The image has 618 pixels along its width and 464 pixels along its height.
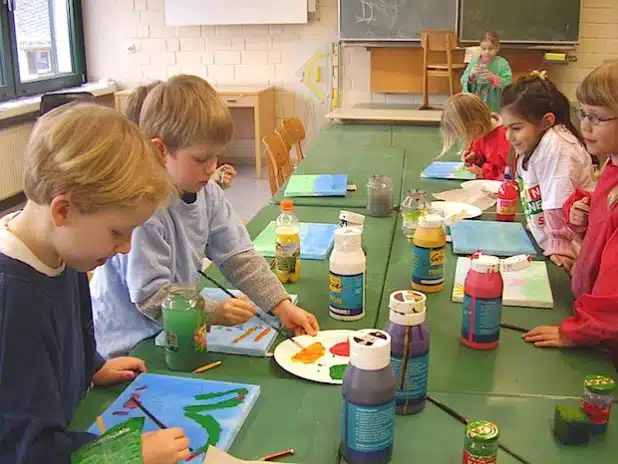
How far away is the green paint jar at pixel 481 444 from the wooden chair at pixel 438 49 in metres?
4.73

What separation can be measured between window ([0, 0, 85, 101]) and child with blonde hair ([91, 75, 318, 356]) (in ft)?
14.1

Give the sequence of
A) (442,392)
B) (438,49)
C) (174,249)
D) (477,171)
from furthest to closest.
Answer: (438,49) → (477,171) → (174,249) → (442,392)

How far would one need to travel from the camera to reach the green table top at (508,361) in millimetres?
1259

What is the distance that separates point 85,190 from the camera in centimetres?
94

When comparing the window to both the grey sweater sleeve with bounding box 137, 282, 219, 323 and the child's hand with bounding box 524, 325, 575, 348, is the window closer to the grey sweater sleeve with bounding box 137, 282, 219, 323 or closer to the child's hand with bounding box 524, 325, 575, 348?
the grey sweater sleeve with bounding box 137, 282, 219, 323

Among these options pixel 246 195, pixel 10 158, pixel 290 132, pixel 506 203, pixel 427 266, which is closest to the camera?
pixel 427 266

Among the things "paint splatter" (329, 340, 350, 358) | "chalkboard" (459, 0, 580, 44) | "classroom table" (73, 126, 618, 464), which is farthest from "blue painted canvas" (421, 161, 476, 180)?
"chalkboard" (459, 0, 580, 44)

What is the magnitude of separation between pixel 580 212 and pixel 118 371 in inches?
48.6

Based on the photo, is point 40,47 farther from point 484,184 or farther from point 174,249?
point 174,249

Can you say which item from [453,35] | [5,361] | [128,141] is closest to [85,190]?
[128,141]

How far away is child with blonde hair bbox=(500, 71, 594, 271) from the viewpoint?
2.00 meters

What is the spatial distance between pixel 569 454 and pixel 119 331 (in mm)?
920

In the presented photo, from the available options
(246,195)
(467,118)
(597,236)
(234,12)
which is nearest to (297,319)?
(597,236)

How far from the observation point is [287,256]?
176 cm
